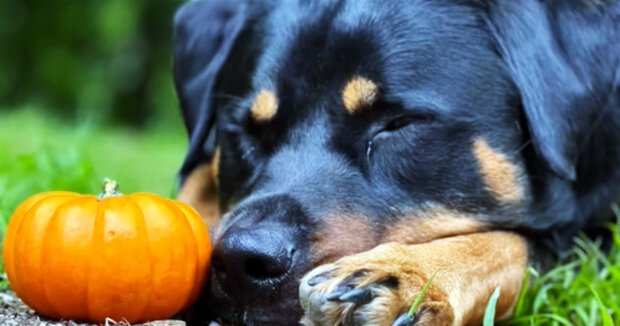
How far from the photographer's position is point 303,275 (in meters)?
2.27

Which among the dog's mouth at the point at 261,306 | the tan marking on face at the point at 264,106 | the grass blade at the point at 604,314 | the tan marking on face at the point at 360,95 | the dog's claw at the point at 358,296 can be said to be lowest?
the grass blade at the point at 604,314

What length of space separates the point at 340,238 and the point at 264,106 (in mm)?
627

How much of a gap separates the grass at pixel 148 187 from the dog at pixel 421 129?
0.10 m

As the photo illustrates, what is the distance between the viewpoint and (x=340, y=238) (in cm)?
239

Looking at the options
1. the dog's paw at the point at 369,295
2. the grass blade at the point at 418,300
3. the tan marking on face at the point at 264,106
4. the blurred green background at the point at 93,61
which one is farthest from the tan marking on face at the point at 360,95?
the blurred green background at the point at 93,61

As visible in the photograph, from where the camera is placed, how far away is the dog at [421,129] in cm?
250

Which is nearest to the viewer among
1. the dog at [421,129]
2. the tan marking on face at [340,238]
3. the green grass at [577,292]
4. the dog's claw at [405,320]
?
the dog's claw at [405,320]

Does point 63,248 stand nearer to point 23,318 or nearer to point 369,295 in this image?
point 23,318

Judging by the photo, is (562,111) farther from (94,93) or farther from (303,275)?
(94,93)

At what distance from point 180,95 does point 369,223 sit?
49.9 inches

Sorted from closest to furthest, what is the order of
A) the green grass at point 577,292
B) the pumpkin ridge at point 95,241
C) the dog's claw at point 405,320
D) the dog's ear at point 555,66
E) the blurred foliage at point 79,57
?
the dog's claw at point 405,320 < the pumpkin ridge at point 95,241 < the green grass at point 577,292 < the dog's ear at point 555,66 < the blurred foliage at point 79,57

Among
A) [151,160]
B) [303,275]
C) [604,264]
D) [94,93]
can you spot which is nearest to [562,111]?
[604,264]

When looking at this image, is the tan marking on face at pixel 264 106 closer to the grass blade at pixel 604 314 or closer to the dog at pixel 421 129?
the dog at pixel 421 129

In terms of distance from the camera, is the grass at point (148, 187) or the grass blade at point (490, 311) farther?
the grass at point (148, 187)
